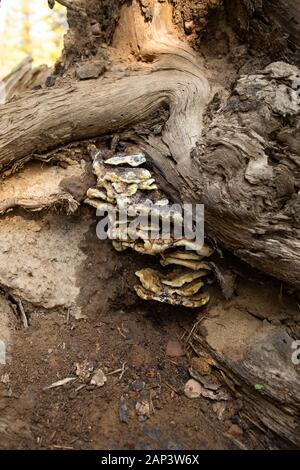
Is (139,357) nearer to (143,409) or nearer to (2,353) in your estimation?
(143,409)

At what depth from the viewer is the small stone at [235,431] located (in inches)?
138

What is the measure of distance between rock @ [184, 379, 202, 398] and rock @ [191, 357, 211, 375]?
0.36ft

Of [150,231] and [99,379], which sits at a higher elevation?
[150,231]

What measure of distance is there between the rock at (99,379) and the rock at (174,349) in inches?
25.1

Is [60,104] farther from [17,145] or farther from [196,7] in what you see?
[196,7]

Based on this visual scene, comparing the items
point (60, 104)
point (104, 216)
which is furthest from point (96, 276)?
point (60, 104)

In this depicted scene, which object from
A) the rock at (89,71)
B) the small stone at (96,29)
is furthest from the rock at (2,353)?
the small stone at (96,29)

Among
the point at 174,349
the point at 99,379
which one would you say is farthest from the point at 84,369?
the point at 174,349

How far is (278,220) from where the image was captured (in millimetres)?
3408

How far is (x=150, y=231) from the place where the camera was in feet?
12.5

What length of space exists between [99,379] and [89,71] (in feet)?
10.0

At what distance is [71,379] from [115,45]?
3547 millimetres

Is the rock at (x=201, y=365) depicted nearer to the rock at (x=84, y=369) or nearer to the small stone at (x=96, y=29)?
the rock at (x=84, y=369)

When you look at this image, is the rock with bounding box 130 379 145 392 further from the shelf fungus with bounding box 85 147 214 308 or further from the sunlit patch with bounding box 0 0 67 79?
the sunlit patch with bounding box 0 0 67 79
